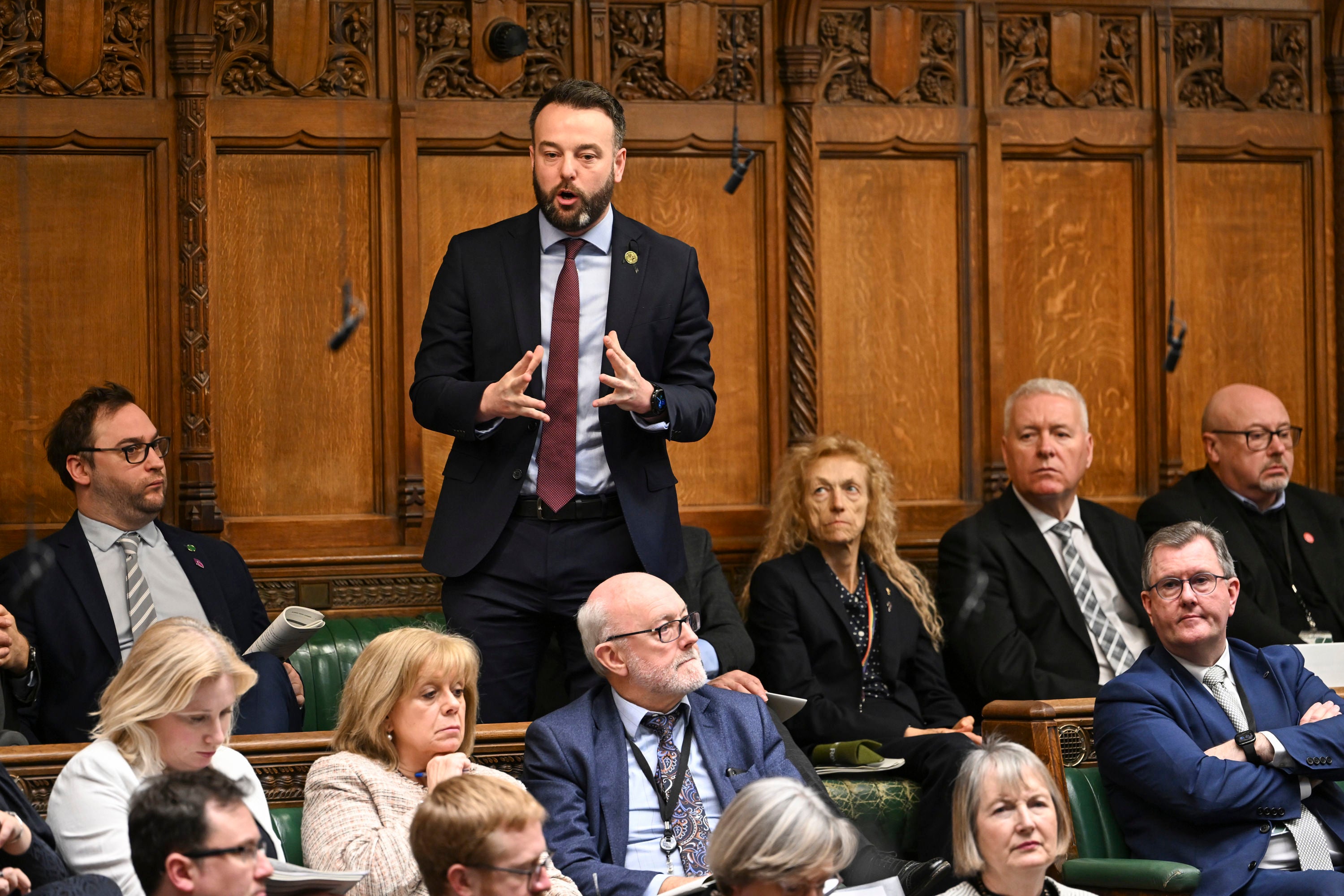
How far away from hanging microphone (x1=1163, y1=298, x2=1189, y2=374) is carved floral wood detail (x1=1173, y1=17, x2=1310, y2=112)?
717mm

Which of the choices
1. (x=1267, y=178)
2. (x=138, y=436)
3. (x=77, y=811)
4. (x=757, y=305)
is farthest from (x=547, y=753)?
(x=1267, y=178)

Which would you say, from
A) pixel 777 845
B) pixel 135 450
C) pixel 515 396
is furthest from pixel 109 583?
pixel 777 845

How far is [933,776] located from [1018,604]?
2.99ft

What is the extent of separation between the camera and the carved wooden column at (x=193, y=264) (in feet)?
16.8

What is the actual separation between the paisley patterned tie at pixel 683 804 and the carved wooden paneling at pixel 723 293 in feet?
6.51

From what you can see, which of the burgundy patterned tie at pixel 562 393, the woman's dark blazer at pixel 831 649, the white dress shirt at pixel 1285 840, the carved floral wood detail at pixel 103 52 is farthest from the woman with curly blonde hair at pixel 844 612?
the carved floral wood detail at pixel 103 52

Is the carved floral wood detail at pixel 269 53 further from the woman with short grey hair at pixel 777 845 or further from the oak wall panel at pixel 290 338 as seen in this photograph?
the woman with short grey hair at pixel 777 845

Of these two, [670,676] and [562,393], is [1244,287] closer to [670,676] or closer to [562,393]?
[562,393]

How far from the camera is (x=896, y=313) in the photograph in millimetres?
5695

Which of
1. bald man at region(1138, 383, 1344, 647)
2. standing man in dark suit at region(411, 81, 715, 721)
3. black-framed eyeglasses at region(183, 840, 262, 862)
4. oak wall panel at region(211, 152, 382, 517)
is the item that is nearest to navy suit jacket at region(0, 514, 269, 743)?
oak wall panel at region(211, 152, 382, 517)

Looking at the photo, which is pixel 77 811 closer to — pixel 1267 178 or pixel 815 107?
pixel 815 107

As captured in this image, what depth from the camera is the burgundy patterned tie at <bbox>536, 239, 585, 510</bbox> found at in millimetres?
3869

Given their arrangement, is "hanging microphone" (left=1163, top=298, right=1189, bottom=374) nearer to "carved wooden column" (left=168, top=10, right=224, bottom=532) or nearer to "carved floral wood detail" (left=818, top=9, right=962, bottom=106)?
"carved floral wood detail" (left=818, top=9, right=962, bottom=106)

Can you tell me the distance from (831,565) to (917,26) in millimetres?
1877
